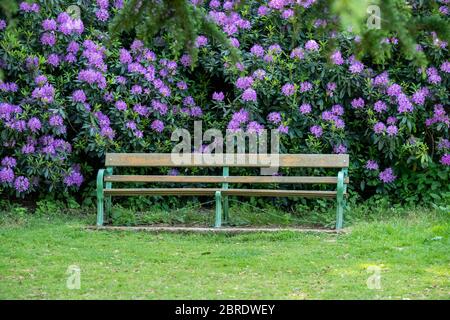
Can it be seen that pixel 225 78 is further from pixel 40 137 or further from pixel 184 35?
pixel 184 35

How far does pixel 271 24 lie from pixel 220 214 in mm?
2637

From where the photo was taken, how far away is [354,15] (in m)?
2.69

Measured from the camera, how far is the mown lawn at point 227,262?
5281mm

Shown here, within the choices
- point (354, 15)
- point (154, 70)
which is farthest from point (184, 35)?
point (154, 70)

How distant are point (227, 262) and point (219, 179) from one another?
2.07 m

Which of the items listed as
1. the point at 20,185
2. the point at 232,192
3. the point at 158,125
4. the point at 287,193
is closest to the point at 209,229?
the point at 232,192

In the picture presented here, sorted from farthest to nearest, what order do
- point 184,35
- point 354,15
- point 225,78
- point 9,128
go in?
1. point 225,78
2. point 9,128
3. point 184,35
4. point 354,15

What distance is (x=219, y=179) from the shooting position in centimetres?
823

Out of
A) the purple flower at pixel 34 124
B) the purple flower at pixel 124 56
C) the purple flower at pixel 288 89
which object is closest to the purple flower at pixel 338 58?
the purple flower at pixel 288 89

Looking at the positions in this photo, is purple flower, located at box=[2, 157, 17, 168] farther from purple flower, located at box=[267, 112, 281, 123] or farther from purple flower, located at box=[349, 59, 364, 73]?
purple flower, located at box=[349, 59, 364, 73]

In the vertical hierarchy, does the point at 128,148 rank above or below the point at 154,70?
below

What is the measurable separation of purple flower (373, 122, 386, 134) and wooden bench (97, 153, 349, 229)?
0.77 m

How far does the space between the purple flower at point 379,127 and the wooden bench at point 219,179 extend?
0.77 meters

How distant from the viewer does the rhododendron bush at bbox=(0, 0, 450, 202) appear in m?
8.62
